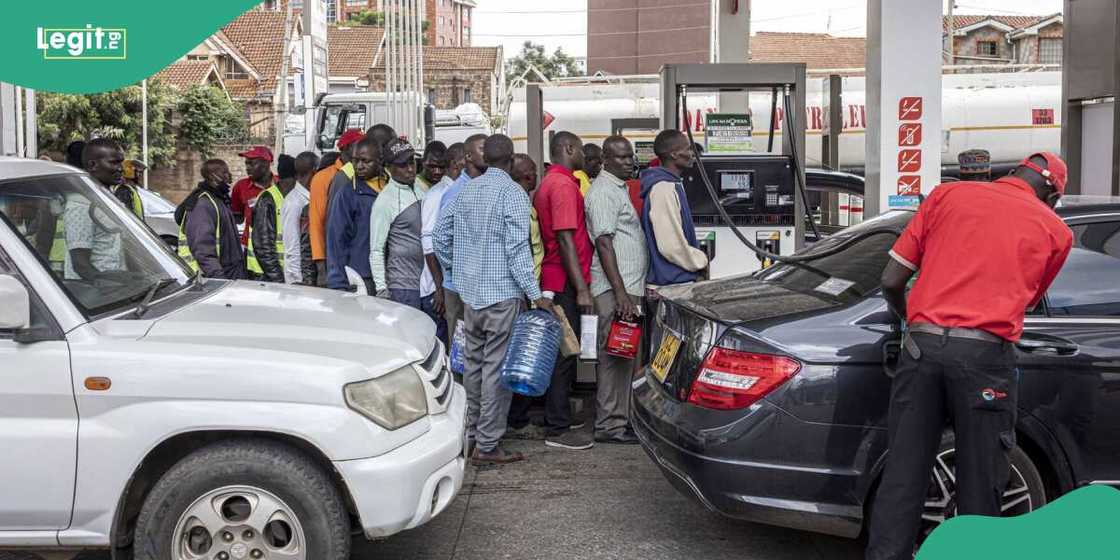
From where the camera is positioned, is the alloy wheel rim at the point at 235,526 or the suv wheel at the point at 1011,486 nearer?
the alloy wheel rim at the point at 235,526

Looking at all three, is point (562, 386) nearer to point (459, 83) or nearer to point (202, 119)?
point (202, 119)

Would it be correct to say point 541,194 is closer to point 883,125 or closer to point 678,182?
point 678,182

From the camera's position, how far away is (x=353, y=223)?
7402mm

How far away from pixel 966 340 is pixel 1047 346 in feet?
2.06

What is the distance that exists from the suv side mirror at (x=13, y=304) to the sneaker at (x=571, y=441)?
375 centimetres

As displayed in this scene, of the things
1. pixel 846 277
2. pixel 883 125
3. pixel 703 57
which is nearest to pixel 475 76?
pixel 703 57

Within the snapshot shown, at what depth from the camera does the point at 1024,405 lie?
14.4 feet

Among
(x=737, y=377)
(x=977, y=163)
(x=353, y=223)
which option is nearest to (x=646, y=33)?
(x=353, y=223)

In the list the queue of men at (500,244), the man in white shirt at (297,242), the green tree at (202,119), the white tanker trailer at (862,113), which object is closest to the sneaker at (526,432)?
the queue of men at (500,244)

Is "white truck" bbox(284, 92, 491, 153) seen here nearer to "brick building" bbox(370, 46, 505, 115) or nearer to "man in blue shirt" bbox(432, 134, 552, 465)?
"man in blue shirt" bbox(432, 134, 552, 465)

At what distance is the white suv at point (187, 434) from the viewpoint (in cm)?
396

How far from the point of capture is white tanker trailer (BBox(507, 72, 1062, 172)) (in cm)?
2091

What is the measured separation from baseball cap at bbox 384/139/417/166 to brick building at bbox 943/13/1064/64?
45386 mm

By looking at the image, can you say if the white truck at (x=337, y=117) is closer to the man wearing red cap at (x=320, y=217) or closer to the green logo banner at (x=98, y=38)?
the man wearing red cap at (x=320, y=217)
